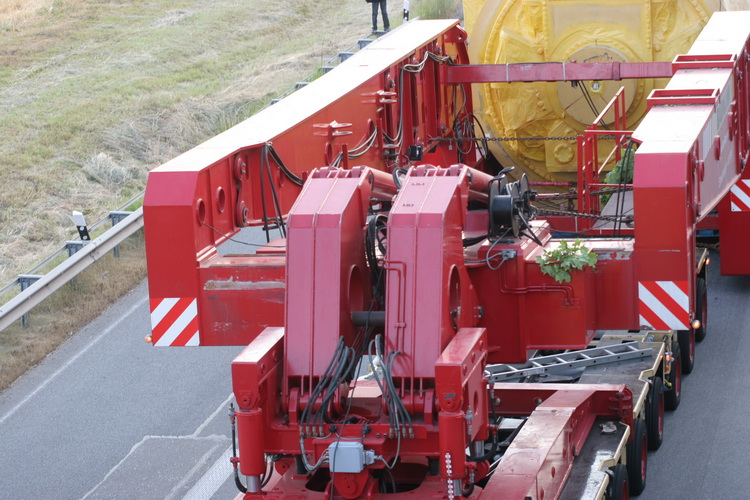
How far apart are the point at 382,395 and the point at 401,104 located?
6.47 m

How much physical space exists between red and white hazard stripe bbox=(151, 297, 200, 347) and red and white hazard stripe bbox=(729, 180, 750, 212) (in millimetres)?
7860

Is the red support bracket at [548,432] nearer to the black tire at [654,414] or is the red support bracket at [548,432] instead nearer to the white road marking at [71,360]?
the black tire at [654,414]

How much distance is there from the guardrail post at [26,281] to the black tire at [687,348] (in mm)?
7551

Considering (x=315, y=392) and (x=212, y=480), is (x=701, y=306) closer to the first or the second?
(x=212, y=480)

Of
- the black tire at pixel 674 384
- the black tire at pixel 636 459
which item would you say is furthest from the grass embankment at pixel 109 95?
the black tire at pixel 674 384

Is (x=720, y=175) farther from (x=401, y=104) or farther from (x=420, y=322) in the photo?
(x=420, y=322)

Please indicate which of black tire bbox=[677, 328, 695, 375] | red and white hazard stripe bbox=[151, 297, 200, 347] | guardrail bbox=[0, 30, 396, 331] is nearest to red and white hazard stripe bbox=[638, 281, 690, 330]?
red and white hazard stripe bbox=[151, 297, 200, 347]

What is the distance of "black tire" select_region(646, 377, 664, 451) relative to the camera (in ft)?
36.0

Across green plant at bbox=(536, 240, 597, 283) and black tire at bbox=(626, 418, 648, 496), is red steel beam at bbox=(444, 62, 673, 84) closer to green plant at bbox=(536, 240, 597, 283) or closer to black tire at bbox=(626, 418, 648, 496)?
black tire at bbox=(626, 418, 648, 496)

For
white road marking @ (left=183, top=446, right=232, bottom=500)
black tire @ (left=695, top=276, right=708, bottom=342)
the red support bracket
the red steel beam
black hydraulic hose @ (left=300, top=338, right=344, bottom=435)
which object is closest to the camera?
black hydraulic hose @ (left=300, top=338, right=344, bottom=435)

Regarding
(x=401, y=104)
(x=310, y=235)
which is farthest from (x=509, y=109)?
(x=310, y=235)

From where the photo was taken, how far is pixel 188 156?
914 centimetres

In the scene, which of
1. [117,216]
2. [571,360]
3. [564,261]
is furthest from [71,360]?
[564,261]

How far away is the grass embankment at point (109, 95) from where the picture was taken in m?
16.3
